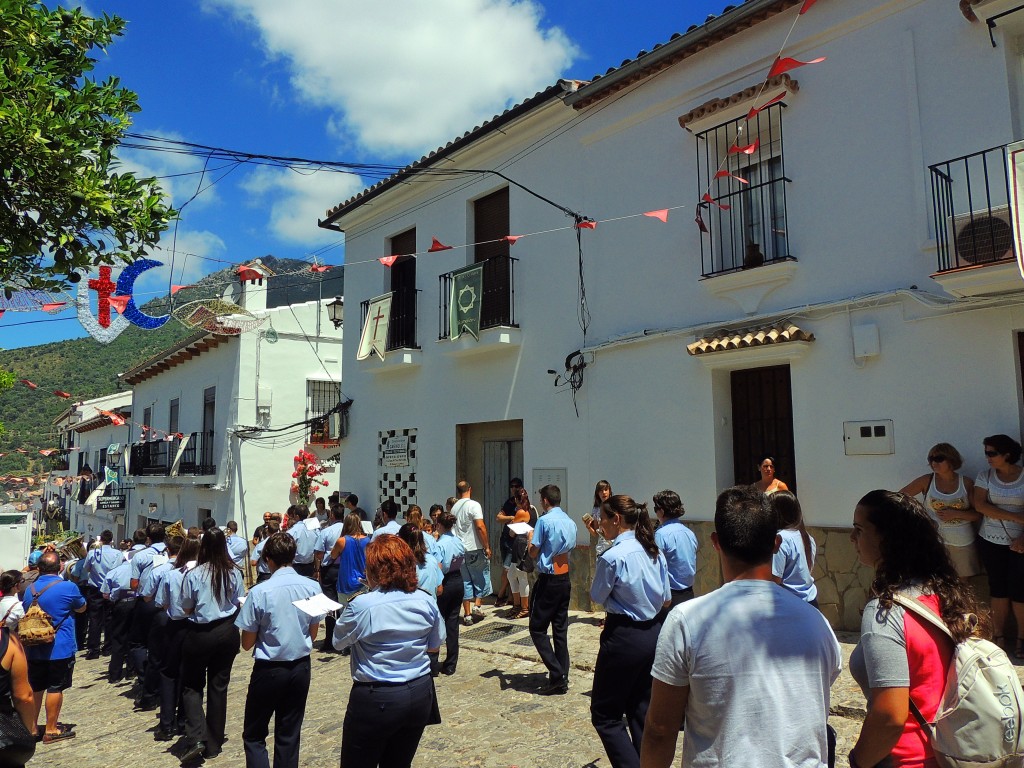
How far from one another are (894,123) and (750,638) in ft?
21.4

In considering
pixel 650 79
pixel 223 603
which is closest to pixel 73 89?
pixel 223 603

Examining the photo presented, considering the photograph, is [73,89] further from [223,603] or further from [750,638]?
[750,638]

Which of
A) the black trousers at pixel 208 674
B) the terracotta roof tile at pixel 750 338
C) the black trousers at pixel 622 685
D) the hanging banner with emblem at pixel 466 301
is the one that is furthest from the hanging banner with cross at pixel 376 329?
the black trousers at pixel 622 685

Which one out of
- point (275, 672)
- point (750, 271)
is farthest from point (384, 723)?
point (750, 271)

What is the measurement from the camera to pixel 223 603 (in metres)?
5.54

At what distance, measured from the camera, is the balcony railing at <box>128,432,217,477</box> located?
18984mm

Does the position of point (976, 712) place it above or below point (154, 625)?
above

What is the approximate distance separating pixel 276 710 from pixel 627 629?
2163mm

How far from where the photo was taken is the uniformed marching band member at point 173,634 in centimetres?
575

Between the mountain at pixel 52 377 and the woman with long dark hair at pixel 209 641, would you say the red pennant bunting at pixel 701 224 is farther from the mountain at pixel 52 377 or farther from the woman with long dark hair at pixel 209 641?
the mountain at pixel 52 377

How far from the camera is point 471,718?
594 centimetres

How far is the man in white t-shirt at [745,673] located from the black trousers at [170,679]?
483cm

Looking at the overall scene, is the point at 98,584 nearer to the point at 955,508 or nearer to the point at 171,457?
the point at 955,508

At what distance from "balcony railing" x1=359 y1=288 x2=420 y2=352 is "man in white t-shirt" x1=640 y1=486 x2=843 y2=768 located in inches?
424
